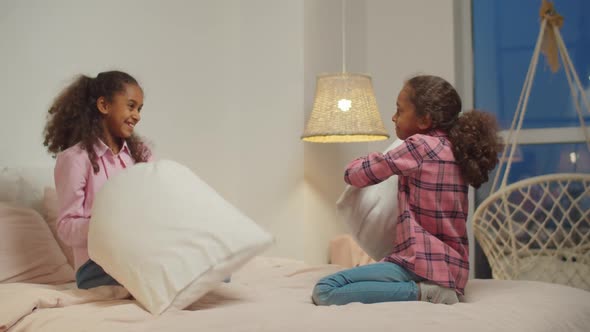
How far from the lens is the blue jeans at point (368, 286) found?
1579 millimetres

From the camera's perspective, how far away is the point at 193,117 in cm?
299

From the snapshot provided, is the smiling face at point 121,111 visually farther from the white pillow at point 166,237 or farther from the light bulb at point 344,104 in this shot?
the light bulb at point 344,104

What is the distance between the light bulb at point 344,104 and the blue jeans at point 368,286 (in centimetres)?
130

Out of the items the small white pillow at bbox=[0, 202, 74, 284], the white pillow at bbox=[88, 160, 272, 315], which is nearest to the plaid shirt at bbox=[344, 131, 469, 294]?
the white pillow at bbox=[88, 160, 272, 315]

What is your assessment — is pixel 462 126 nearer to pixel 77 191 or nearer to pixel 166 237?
pixel 166 237

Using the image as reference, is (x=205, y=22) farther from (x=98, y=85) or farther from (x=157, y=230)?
(x=157, y=230)

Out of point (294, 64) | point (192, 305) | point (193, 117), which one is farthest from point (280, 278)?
point (294, 64)

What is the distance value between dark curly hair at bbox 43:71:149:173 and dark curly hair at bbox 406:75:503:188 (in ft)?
2.67

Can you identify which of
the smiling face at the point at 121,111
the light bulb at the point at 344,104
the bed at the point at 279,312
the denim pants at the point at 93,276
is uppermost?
the light bulb at the point at 344,104

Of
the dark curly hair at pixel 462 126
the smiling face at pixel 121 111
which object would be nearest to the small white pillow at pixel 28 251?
the smiling face at pixel 121 111

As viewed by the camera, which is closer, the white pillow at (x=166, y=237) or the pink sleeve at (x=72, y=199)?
the white pillow at (x=166, y=237)

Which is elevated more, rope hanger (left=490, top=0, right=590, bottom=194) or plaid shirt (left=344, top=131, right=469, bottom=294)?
rope hanger (left=490, top=0, right=590, bottom=194)

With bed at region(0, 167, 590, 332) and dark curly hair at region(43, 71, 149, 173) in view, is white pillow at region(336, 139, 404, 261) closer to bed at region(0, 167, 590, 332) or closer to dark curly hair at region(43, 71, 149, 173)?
bed at region(0, 167, 590, 332)

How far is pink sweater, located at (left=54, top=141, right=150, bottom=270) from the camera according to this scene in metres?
1.69
